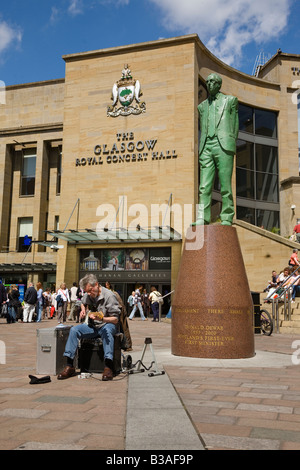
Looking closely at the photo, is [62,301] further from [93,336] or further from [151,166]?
[93,336]

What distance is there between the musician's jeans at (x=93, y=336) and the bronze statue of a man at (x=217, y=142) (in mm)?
4340

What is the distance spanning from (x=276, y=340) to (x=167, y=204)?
48.4 feet

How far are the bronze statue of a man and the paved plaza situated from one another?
3.85 m

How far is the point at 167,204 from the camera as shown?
26.4 metres

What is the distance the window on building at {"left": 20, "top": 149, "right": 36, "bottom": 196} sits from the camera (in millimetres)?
36719

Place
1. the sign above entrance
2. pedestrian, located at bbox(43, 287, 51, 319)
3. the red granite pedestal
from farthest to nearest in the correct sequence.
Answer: the sign above entrance, pedestrian, located at bbox(43, 287, 51, 319), the red granite pedestal

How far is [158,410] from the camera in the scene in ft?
14.6

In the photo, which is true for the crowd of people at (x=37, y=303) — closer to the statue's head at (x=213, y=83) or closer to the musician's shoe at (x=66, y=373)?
the statue's head at (x=213, y=83)

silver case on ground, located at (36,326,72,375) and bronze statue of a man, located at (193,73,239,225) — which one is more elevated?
bronze statue of a man, located at (193,73,239,225)

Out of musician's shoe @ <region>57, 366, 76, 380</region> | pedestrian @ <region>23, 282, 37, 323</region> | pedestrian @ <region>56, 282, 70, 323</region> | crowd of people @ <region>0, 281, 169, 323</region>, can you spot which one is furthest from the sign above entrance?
musician's shoe @ <region>57, 366, 76, 380</region>

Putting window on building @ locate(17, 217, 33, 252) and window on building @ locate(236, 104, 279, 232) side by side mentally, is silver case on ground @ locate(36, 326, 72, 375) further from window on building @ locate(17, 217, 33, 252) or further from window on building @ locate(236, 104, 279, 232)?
window on building @ locate(17, 217, 33, 252)

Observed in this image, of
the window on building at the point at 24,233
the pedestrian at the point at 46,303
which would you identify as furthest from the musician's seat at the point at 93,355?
the window on building at the point at 24,233

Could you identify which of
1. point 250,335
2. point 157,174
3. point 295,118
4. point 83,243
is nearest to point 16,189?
point 83,243

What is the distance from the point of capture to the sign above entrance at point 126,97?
28.2 metres
